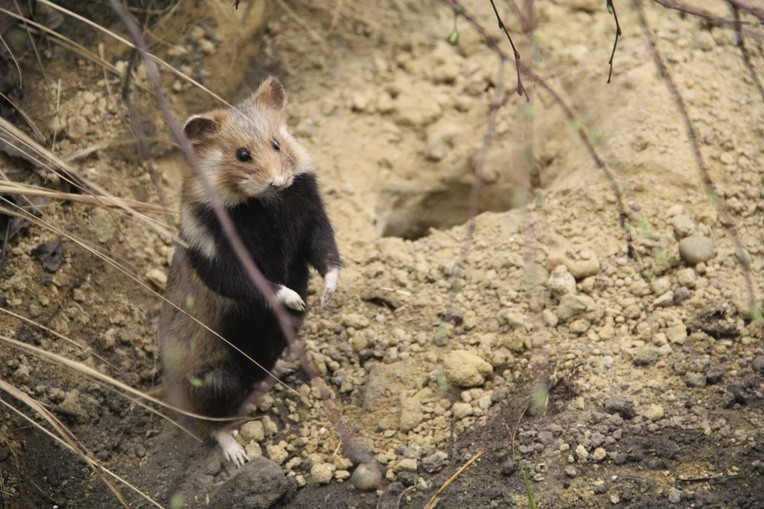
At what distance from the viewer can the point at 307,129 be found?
5691 millimetres

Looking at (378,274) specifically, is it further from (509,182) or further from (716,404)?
(716,404)

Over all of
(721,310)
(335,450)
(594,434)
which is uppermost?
(721,310)

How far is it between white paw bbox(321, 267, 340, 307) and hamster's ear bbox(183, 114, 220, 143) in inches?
33.9

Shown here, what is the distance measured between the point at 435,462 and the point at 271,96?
191 cm

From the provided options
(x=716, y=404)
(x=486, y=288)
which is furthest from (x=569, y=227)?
(x=716, y=404)

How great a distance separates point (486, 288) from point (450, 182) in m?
1.31

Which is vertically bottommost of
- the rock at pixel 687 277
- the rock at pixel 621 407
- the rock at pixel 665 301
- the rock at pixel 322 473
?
the rock at pixel 322 473

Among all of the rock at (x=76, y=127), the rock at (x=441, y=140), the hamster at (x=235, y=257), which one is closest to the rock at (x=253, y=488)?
the hamster at (x=235, y=257)

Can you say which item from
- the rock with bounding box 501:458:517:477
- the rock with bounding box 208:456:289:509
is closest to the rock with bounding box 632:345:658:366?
the rock with bounding box 501:458:517:477

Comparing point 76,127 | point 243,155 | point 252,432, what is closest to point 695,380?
point 252,432

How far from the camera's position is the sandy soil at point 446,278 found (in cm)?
374

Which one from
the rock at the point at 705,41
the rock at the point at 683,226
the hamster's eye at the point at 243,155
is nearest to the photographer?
the hamster's eye at the point at 243,155

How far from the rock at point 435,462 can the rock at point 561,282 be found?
103 centimetres

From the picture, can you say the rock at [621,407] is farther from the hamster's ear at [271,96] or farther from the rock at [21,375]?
the rock at [21,375]
